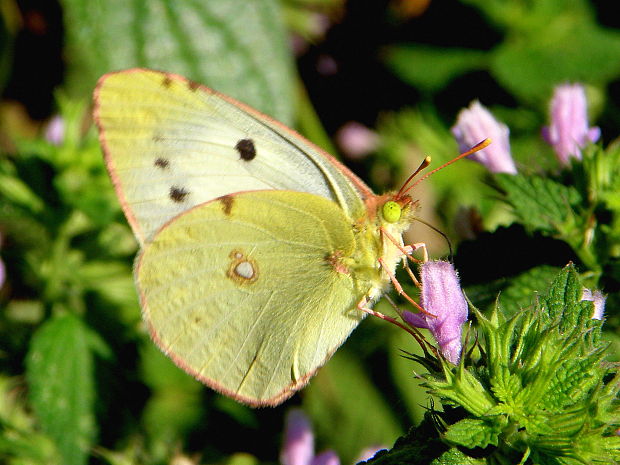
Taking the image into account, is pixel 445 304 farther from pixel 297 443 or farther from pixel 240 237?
pixel 297 443

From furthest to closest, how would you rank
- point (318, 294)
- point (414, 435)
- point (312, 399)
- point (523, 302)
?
point (312, 399) < point (318, 294) < point (523, 302) < point (414, 435)

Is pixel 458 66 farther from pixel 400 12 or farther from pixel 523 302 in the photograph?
pixel 523 302

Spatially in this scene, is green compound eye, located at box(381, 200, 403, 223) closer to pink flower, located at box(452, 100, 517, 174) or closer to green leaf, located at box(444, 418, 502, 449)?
pink flower, located at box(452, 100, 517, 174)

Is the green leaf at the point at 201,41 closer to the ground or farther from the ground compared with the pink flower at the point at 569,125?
closer to the ground

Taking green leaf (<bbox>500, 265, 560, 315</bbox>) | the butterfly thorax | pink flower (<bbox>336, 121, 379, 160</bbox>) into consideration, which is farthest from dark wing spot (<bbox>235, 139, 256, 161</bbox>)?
pink flower (<bbox>336, 121, 379, 160</bbox>)

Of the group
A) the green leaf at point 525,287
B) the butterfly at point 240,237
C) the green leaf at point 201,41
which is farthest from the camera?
the green leaf at point 201,41

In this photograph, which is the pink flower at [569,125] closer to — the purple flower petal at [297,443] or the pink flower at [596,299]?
the pink flower at [596,299]

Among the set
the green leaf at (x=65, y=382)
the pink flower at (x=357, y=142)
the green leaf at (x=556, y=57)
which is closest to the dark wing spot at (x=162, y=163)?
the green leaf at (x=65, y=382)

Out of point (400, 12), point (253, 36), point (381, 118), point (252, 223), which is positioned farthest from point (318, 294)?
point (400, 12)
